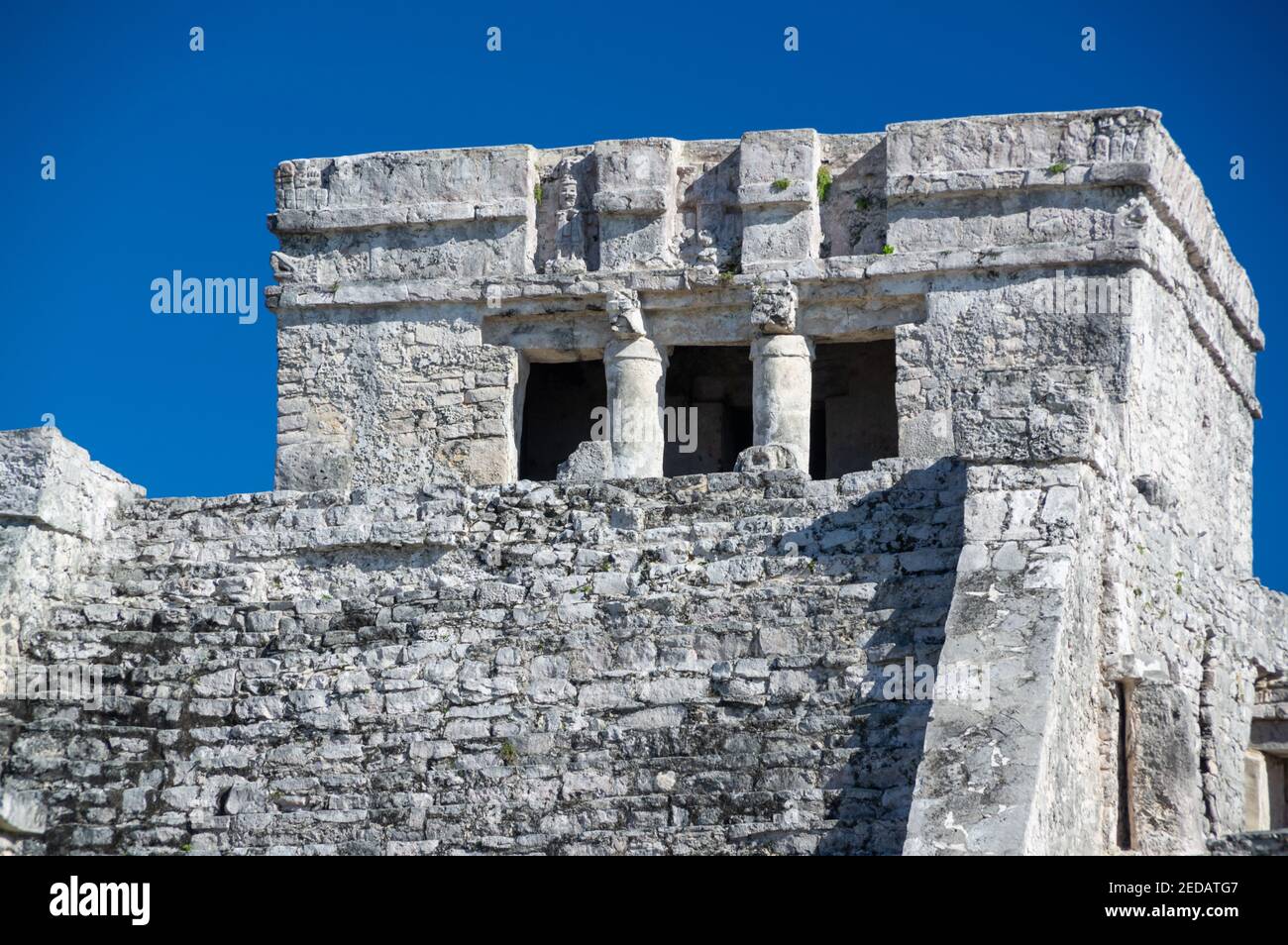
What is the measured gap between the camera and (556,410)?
888 inches

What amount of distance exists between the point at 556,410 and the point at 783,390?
3.09 meters

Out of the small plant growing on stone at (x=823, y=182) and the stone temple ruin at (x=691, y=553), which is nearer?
the stone temple ruin at (x=691, y=553)

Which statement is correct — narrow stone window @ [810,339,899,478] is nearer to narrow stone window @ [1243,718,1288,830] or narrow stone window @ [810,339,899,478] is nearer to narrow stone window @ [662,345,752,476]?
narrow stone window @ [662,345,752,476]

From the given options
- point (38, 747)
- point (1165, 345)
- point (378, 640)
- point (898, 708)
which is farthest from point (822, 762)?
point (1165, 345)

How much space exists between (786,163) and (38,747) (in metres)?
8.74

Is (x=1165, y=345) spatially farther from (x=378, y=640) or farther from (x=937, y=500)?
(x=378, y=640)

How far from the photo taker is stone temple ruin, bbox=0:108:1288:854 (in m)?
13.3

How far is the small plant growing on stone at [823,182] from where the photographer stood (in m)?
20.4

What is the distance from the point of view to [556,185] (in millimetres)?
20844

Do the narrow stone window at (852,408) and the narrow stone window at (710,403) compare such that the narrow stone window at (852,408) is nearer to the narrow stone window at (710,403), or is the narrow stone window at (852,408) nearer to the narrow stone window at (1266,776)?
the narrow stone window at (710,403)

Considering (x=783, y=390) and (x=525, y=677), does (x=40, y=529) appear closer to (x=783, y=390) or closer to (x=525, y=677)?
(x=525, y=677)

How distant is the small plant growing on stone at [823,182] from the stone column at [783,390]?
3.98ft

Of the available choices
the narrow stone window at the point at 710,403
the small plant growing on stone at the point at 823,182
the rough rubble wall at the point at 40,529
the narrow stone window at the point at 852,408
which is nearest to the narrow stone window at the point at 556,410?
the narrow stone window at the point at 710,403

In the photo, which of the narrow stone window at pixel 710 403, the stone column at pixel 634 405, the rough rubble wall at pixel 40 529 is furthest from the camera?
the narrow stone window at pixel 710 403
